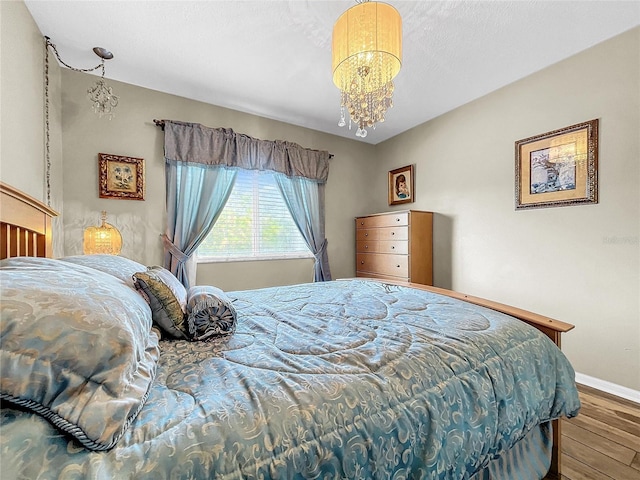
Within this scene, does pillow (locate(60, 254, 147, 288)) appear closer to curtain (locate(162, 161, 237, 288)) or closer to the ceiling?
curtain (locate(162, 161, 237, 288))

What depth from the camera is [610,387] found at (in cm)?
205

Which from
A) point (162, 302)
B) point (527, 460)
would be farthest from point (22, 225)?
point (527, 460)

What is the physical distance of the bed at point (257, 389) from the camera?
0.50m

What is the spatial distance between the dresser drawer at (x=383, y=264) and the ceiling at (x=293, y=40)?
71.9 inches

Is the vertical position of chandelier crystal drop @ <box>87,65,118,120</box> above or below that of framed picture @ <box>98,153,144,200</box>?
above

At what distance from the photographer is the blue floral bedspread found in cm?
52

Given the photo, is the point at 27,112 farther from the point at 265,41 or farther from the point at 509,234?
the point at 509,234

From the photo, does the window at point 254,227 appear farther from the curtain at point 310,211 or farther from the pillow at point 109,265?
the pillow at point 109,265

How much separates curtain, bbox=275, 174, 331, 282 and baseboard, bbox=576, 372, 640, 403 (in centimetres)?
259

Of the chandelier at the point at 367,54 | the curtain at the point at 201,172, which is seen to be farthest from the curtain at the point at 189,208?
the chandelier at the point at 367,54

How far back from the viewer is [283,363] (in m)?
0.86

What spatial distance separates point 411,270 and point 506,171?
138 centimetres

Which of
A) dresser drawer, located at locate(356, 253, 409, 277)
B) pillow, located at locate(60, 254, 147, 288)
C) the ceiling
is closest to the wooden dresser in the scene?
dresser drawer, located at locate(356, 253, 409, 277)

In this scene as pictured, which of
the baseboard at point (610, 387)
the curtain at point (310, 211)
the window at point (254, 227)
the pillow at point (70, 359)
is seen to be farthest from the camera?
the curtain at point (310, 211)
